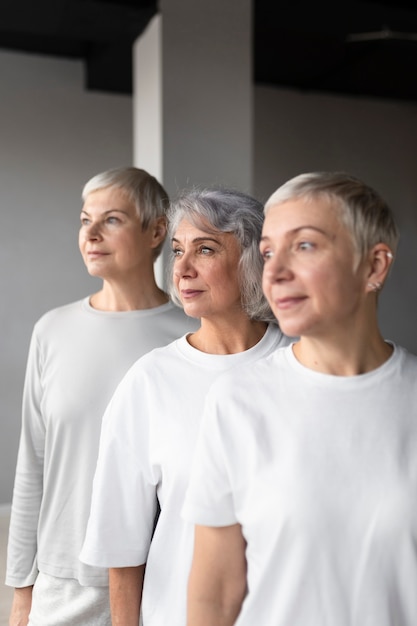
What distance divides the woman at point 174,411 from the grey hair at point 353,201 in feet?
1.40

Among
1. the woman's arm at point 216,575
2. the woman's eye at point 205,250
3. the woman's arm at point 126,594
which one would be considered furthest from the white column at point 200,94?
the woman's arm at point 216,575

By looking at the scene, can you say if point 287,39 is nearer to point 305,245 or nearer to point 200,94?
point 200,94

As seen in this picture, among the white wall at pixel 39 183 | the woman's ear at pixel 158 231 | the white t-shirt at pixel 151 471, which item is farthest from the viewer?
the white wall at pixel 39 183

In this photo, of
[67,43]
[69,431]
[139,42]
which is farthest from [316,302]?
[67,43]

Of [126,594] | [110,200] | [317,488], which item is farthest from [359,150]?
[317,488]

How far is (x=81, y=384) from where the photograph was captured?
2023 mm

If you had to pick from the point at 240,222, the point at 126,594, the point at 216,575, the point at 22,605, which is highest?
the point at 240,222

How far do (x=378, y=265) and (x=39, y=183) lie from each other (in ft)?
16.2

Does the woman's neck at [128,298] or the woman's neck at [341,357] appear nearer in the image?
the woman's neck at [341,357]

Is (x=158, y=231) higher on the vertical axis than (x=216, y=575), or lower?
higher

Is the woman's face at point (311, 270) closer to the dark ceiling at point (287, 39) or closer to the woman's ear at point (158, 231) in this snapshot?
the woman's ear at point (158, 231)

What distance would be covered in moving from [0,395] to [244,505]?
16.0 ft

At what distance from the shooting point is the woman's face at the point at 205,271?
5.56 feet

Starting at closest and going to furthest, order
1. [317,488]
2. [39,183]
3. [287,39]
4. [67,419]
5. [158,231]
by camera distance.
A: 1. [317,488]
2. [67,419]
3. [158,231]
4. [287,39]
5. [39,183]
